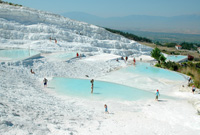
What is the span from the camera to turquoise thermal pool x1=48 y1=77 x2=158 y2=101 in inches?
542

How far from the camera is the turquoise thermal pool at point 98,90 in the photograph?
1376cm

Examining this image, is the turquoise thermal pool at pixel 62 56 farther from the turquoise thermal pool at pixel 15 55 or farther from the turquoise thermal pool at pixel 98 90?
the turquoise thermal pool at pixel 98 90

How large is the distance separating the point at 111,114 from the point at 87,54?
1713cm

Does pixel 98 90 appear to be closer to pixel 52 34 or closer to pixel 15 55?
pixel 15 55

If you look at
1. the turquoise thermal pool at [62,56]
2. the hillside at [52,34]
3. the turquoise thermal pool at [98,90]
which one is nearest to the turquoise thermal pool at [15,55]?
the turquoise thermal pool at [62,56]

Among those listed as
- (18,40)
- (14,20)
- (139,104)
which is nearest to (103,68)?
(139,104)

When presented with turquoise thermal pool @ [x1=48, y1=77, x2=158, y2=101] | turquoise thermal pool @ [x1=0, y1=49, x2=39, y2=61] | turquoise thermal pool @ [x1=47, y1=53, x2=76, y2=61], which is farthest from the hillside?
Answer: turquoise thermal pool @ [x1=48, y1=77, x2=158, y2=101]

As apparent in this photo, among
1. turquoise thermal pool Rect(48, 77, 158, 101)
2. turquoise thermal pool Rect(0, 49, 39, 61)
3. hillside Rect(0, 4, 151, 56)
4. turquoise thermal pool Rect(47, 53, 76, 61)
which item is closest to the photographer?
turquoise thermal pool Rect(48, 77, 158, 101)

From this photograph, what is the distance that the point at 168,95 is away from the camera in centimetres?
1473

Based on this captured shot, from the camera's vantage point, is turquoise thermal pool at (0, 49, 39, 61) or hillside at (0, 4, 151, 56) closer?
turquoise thermal pool at (0, 49, 39, 61)

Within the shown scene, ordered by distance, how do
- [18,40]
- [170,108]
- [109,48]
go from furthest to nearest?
[109,48], [18,40], [170,108]

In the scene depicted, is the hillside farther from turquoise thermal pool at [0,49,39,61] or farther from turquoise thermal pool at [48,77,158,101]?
turquoise thermal pool at [48,77,158,101]

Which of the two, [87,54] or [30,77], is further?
[87,54]

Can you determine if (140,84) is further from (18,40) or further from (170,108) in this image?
(18,40)
